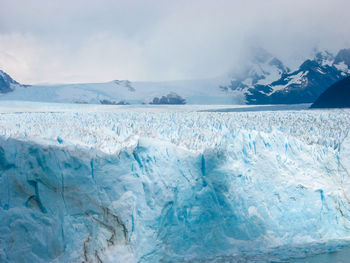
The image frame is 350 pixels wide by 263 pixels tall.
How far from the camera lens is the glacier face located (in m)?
5.48

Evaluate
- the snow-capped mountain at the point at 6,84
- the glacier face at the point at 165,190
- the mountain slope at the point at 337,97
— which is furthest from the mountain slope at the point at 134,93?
the glacier face at the point at 165,190

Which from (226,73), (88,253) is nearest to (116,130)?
(88,253)

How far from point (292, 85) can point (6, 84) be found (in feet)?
67.1

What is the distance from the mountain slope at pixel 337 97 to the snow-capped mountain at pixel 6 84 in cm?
2219

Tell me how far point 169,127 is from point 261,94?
22258 millimetres

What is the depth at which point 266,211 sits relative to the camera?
6414 mm

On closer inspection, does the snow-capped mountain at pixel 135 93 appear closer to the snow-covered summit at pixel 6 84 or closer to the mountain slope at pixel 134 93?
the mountain slope at pixel 134 93

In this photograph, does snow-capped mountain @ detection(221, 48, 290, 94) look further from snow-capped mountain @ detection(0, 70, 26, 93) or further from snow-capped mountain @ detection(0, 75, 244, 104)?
snow-capped mountain @ detection(0, 70, 26, 93)

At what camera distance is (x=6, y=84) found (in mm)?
29000

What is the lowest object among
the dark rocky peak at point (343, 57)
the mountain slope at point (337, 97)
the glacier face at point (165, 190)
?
the glacier face at point (165, 190)

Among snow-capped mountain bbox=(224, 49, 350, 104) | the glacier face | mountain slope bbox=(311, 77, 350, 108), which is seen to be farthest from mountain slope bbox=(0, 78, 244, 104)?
the glacier face

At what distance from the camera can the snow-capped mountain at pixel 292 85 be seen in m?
28.1

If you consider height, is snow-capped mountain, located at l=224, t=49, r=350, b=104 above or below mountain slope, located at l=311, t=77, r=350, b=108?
above

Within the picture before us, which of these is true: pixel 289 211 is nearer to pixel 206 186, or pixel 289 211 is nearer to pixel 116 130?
pixel 206 186
